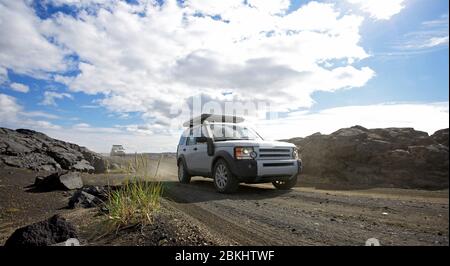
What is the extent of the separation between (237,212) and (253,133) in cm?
432

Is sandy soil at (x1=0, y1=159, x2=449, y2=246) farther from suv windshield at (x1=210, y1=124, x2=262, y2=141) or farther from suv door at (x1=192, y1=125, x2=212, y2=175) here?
suv windshield at (x1=210, y1=124, x2=262, y2=141)

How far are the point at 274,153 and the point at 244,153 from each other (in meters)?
0.87

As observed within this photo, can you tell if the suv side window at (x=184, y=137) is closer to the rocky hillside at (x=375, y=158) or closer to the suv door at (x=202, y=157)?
the suv door at (x=202, y=157)

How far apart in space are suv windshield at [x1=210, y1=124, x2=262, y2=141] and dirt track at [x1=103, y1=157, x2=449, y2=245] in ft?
7.04

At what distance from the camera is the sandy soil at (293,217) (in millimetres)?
3717

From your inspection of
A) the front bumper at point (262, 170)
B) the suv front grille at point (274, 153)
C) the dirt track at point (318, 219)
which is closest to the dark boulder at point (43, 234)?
the dirt track at point (318, 219)

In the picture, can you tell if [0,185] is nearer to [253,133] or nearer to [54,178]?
[54,178]

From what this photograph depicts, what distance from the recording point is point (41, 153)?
16.3m

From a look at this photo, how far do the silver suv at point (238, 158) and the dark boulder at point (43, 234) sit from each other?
169 inches

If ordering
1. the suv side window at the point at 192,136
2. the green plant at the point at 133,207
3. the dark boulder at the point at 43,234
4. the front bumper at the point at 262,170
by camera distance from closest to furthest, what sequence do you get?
the dark boulder at the point at 43,234, the green plant at the point at 133,207, the front bumper at the point at 262,170, the suv side window at the point at 192,136

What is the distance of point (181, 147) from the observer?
11.4 metres

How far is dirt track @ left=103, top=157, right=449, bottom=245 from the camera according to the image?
3.67 metres

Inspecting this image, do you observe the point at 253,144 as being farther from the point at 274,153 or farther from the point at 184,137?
the point at 184,137
